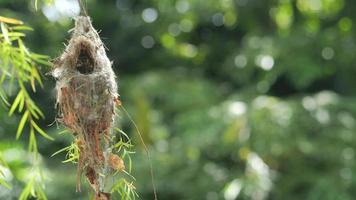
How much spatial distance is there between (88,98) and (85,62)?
98 millimetres

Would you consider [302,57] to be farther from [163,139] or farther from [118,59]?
[118,59]

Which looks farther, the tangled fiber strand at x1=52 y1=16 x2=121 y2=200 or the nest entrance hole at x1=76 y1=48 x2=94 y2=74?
the nest entrance hole at x1=76 y1=48 x2=94 y2=74

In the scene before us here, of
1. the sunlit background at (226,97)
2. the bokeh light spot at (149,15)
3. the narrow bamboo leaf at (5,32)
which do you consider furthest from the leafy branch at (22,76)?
the bokeh light spot at (149,15)

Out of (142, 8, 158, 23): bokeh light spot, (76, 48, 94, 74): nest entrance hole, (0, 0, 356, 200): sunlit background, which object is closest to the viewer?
(76, 48, 94, 74): nest entrance hole

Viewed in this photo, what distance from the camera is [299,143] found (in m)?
3.99

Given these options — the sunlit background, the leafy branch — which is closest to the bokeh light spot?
the sunlit background

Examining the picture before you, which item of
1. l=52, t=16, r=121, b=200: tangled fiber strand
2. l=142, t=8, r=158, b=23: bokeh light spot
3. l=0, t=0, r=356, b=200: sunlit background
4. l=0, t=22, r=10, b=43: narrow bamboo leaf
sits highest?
l=0, t=22, r=10, b=43: narrow bamboo leaf

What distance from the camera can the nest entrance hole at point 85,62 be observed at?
1300mm

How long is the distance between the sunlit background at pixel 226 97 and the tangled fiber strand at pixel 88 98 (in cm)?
206

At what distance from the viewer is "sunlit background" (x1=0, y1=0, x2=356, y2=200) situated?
3.94m

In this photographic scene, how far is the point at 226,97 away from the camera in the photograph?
4621mm

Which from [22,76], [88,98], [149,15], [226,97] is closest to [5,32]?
[22,76]

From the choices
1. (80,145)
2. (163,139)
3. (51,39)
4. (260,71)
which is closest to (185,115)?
(163,139)

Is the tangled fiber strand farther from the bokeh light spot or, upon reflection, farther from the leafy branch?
the bokeh light spot
